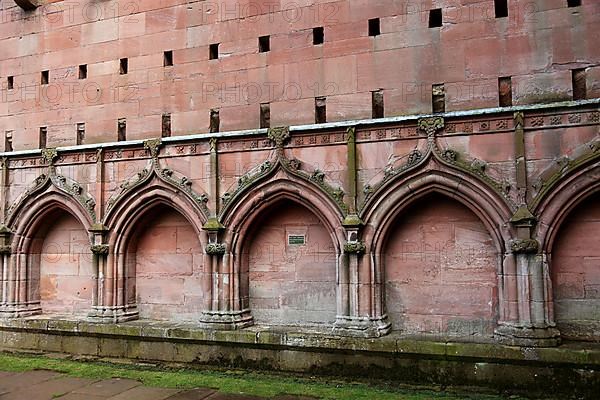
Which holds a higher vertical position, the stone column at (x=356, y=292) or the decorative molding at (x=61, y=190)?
the decorative molding at (x=61, y=190)

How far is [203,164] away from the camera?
8.80 metres

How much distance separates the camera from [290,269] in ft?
28.2

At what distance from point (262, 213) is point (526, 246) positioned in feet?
12.3

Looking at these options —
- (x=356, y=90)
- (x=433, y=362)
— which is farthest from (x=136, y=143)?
(x=433, y=362)

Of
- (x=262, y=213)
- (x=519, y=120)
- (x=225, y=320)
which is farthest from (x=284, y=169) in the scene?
(x=519, y=120)

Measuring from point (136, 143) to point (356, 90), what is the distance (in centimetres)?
368

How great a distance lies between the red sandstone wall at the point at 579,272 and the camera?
23.3ft

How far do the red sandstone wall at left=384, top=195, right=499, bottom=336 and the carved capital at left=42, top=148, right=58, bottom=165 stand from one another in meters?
5.88

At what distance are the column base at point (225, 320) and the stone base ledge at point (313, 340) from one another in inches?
4.6

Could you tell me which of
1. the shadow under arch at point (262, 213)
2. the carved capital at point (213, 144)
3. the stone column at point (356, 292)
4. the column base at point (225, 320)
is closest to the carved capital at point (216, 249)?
the shadow under arch at point (262, 213)

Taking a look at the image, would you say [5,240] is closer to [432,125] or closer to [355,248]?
[355,248]

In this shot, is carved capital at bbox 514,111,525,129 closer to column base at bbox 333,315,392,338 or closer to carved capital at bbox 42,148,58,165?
column base at bbox 333,315,392,338

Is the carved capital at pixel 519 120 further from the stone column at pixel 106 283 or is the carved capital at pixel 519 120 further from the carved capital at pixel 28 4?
the carved capital at pixel 28 4

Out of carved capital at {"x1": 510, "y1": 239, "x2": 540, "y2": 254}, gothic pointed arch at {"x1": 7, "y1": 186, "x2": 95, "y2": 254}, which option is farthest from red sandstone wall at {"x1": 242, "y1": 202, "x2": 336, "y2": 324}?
gothic pointed arch at {"x1": 7, "y1": 186, "x2": 95, "y2": 254}
